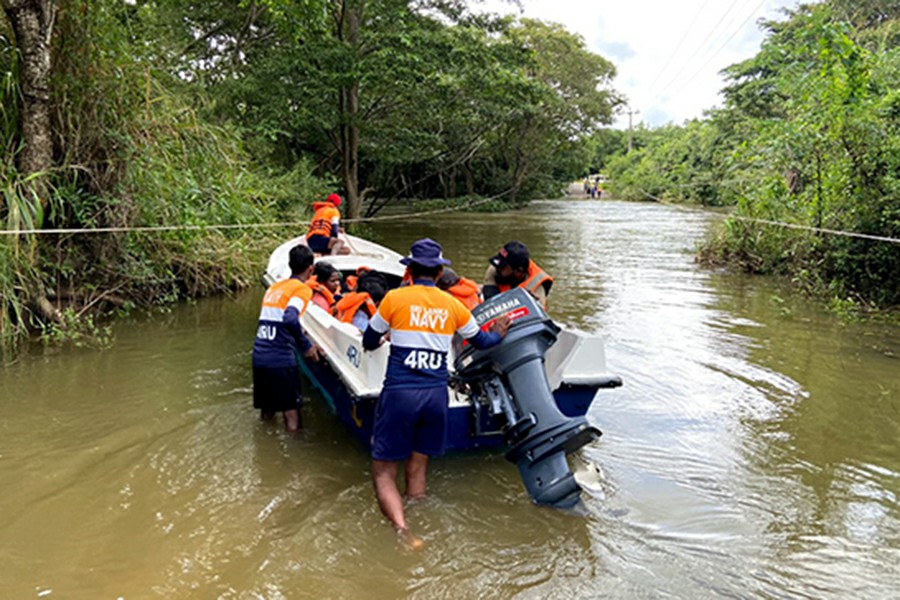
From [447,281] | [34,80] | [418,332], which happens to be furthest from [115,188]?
[418,332]

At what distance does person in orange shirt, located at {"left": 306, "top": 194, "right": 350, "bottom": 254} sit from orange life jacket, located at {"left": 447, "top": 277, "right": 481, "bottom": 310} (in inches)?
156

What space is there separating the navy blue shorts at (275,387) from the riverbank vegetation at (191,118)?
96.5 inches

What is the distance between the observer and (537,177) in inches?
1500

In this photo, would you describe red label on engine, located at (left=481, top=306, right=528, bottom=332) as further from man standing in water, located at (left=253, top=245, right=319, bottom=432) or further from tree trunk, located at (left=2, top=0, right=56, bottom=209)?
tree trunk, located at (left=2, top=0, right=56, bottom=209)

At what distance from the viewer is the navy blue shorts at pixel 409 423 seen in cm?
354

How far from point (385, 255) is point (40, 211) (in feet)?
13.2

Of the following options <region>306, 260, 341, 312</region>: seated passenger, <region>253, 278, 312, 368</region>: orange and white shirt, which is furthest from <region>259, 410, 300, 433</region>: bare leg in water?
<region>306, 260, 341, 312</region>: seated passenger

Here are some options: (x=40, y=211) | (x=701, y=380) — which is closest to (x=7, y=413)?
(x=40, y=211)

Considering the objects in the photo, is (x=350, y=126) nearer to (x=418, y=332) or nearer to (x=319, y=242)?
(x=319, y=242)

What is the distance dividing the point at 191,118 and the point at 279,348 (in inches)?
235

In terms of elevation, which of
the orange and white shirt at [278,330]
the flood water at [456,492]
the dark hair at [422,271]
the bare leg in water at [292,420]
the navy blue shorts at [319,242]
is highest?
the dark hair at [422,271]

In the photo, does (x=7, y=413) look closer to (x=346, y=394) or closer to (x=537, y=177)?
(x=346, y=394)

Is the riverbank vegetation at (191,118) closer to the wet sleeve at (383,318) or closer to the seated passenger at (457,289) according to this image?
the seated passenger at (457,289)

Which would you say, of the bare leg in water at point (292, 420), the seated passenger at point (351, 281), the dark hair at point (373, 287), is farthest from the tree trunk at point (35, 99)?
the bare leg in water at point (292, 420)
